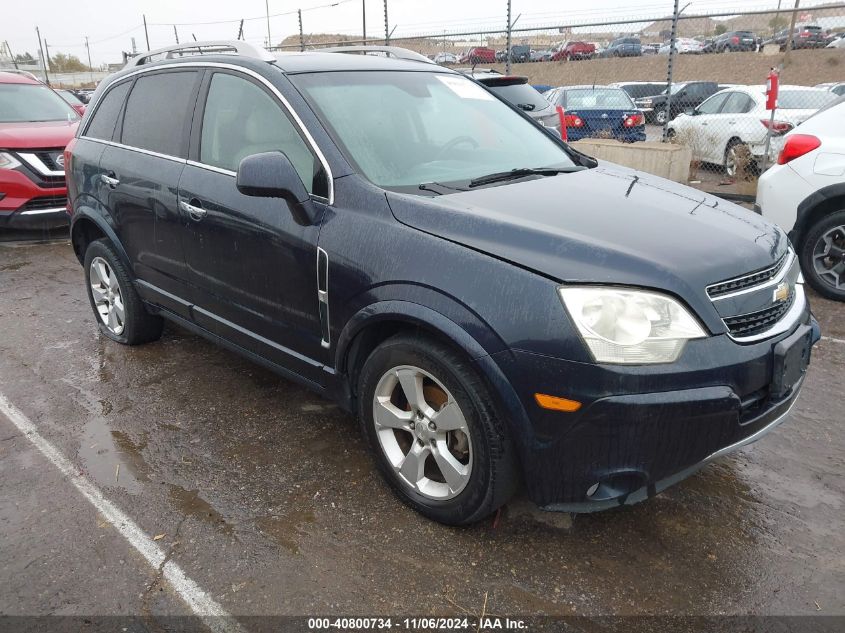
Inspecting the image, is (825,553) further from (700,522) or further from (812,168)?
(812,168)

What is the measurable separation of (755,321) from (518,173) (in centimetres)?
125

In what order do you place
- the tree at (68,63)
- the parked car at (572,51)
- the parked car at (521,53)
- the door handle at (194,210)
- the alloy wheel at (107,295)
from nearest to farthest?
the door handle at (194,210) → the alloy wheel at (107,295) → the parked car at (572,51) → the parked car at (521,53) → the tree at (68,63)

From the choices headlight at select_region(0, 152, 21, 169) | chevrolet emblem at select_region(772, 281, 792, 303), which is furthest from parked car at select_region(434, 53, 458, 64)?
chevrolet emblem at select_region(772, 281, 792, 303)

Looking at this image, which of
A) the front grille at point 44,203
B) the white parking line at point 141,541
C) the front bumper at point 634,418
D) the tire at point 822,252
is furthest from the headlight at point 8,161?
the tire at point 822,252

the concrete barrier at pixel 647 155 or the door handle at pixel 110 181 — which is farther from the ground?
the door handle at pixel 110 181

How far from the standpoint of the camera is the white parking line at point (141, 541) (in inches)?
89.7

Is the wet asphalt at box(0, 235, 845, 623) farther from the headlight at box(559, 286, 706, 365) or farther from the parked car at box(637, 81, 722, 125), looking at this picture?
the parked car at box(637, 81, 722, 125)

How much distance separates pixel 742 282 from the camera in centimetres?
241

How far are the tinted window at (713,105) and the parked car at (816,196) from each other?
267 inches

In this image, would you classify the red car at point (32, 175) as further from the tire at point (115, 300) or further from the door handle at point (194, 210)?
the door handle at point (194, 210)

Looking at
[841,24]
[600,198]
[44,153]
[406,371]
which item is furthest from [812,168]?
[841,24]

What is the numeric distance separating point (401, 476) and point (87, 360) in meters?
2.74

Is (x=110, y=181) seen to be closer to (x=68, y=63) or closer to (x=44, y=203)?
(x=44, y=203)

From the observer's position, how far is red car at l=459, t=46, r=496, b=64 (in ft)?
80.5
